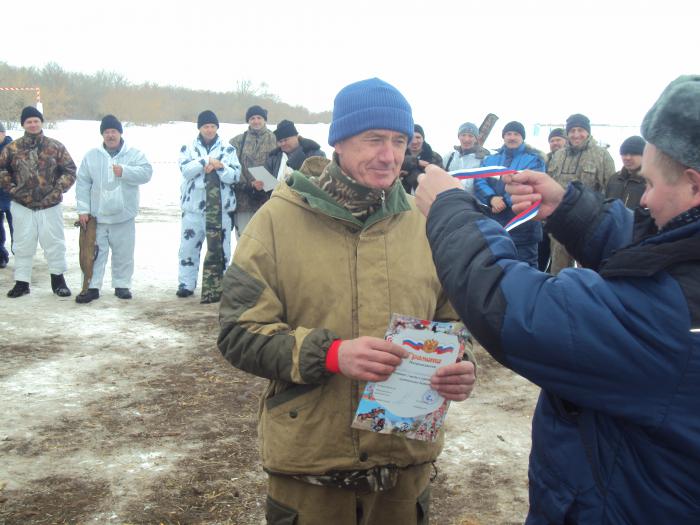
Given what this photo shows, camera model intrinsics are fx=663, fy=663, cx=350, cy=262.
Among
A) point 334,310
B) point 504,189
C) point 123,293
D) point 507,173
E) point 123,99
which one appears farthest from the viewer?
point 123,99

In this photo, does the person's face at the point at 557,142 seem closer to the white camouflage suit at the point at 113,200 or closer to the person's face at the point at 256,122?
the person's face at the point at 256,122

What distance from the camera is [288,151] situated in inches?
332

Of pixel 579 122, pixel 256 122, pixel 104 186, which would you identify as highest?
pixel 579 122

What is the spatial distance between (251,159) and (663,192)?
308 inches

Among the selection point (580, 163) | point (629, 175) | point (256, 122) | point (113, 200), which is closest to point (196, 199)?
point (113, 200)

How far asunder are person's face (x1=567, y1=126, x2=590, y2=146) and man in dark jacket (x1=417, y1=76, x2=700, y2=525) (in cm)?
783

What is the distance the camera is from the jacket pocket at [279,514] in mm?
2207

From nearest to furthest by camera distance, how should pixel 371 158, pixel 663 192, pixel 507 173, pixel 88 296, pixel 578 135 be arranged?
pixel 663 192
pixel 507 173
pixel 371 158
pixel 88 296
pixel 578 135

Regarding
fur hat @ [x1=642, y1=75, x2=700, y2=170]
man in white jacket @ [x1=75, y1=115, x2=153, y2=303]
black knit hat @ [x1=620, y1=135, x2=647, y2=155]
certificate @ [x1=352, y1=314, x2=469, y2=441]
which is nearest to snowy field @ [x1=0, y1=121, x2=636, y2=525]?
man in white jacket @ [x1=75, y1=115, x2=153, y2=303]

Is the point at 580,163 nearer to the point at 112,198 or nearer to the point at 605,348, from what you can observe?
the point at 112,198

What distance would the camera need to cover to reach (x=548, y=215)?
6.40 ft

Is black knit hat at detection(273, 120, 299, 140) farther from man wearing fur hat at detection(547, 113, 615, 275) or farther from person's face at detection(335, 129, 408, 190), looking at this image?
person's face at detection(335, 129, 408, 190)

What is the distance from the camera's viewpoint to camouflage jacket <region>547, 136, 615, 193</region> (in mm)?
8773

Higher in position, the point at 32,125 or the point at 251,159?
the point at 32,125
